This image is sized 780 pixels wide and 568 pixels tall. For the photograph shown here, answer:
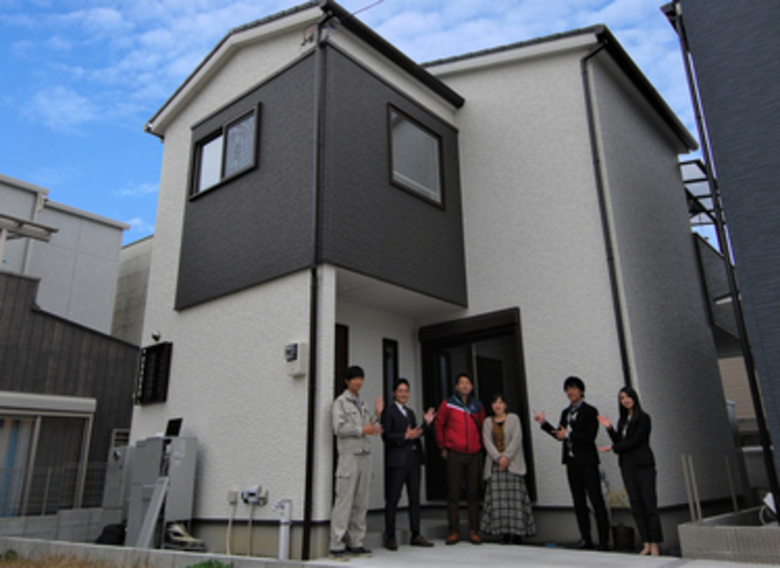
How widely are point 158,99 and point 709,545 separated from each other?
942 cm

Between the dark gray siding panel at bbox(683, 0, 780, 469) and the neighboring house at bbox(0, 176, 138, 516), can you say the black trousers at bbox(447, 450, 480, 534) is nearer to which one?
the dark gray siding panel at bbox(683, 0, 780, 469)

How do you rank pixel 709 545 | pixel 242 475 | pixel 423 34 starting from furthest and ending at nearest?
pixel 423 34, pixel 242 475, pixel 709 545

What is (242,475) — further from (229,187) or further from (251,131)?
(251,131)

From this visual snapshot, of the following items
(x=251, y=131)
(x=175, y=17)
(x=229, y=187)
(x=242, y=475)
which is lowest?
(x=242, y=475)

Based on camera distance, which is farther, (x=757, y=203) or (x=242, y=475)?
(x=242, y=475)

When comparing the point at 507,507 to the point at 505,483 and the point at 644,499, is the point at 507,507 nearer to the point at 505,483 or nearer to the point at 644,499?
the point at 505,483

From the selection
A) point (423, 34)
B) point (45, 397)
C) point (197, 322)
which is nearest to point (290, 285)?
point (197, 322)

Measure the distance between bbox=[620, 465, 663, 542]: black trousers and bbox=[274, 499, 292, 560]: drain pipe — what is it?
3114 mm

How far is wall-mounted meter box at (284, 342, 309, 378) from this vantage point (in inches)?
225

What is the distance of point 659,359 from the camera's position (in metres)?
6.90

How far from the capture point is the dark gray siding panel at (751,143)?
5.04m

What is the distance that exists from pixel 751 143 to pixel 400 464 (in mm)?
4430

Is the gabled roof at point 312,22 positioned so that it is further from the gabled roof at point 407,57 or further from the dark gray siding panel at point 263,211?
the dark gray siding panel at point 263,211

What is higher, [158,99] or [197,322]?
[158,99]
